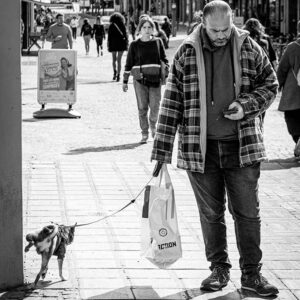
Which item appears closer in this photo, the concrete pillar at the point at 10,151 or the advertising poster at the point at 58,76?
the concrete pillar at the point at 10,151

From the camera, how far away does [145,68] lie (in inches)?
497

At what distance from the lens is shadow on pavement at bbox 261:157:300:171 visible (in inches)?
435

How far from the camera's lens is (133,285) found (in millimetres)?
5945

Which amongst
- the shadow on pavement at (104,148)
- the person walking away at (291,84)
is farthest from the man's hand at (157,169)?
the shadow on pavement at (104,148)

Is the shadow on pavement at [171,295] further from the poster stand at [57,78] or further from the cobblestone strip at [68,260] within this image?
the poster stand at [57,78]

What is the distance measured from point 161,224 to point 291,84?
633 centimetres

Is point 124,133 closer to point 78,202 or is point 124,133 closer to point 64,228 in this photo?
point 78,202

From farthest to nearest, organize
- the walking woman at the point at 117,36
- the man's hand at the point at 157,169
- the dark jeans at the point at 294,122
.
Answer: the walking woman at the point at 117,36 → the dark jeans at the point at 294,122 → the man's hand at the point at 157,169

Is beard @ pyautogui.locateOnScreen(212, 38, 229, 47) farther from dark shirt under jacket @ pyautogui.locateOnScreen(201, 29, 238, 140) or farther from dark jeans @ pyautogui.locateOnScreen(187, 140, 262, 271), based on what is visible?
dark jeans @ pyautogui.locateOnScreen(187, 140, 262, 271)

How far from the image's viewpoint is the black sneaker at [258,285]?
225 inches

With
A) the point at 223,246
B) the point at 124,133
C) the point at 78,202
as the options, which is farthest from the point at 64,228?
the point at 124,133

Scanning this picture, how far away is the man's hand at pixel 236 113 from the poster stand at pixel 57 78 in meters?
10.6

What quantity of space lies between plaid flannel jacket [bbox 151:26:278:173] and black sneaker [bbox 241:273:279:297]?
73cm

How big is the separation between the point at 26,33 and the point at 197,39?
32599 millimetres
